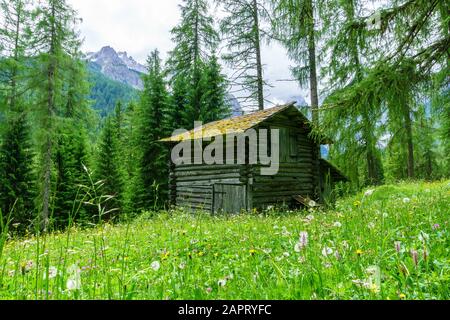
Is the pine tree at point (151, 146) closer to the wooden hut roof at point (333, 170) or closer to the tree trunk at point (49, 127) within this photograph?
the tree trunk at point (49, 127)

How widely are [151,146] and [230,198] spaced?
488 inches

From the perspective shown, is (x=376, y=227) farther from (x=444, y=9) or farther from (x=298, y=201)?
(x=298, y=201)

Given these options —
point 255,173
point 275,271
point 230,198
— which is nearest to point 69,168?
point 230,198

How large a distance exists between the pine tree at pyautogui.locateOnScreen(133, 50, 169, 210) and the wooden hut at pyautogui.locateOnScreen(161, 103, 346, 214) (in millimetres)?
6872

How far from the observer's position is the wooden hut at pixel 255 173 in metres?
13.1

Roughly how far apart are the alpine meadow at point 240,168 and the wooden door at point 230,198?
6 cm

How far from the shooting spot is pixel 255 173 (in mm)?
13086

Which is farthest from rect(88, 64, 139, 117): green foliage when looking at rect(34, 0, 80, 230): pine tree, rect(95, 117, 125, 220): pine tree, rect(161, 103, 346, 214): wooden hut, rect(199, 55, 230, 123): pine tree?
rect(161, 103, 346, 214): wooden hut

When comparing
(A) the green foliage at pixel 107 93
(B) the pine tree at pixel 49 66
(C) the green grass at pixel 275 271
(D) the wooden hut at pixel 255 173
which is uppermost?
(A) the green foliage at pixel 107 93

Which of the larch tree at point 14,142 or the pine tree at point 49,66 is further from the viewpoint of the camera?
the larch tree at point 14,142

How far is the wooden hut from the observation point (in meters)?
13.1

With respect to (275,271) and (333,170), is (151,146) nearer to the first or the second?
(333,170)

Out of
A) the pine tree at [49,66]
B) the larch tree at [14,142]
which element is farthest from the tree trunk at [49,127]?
the larch tree at [14,142]

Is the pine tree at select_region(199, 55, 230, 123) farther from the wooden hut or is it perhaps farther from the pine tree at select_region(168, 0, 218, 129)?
the wooden hut
